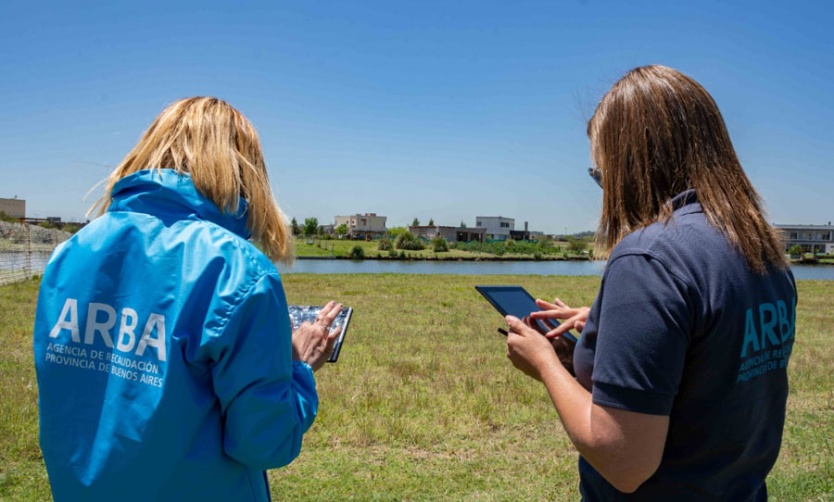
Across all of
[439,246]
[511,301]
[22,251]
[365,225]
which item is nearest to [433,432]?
[511,301]

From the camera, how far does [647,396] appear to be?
1205mm

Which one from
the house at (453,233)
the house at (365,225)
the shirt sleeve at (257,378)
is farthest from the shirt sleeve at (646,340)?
the house at (365,225)

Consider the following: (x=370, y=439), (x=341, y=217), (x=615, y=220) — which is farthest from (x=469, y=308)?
(x=341, y=217)

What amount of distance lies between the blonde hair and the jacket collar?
3 centimetres

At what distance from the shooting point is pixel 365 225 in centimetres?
12619

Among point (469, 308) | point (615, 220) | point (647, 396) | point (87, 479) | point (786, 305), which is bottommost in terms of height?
point (469, 308)

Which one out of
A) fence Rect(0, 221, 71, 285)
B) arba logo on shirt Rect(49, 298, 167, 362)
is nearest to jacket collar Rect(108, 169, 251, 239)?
arba logo on shirt Rect(49, 298, 167, 362)

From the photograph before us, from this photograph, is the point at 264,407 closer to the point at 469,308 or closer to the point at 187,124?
the point at 187,124

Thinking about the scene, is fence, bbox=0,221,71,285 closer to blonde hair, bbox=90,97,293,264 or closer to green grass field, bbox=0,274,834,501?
green grass field, bbox=0,274,834,501

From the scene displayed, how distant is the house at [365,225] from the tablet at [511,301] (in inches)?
4552

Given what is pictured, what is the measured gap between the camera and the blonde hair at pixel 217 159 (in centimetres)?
154

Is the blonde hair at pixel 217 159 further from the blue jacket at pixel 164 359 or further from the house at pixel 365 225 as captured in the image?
the house at pixel 365 225

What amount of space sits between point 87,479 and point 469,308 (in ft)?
41.0

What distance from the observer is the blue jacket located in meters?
1.35
